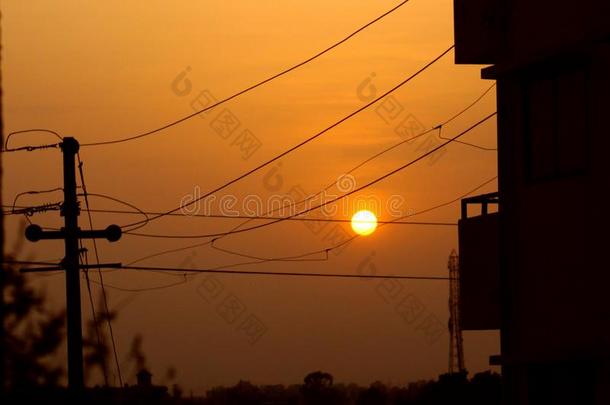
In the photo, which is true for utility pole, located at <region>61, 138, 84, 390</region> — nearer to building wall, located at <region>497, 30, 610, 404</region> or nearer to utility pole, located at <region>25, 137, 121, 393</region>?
utility pole, located at <region>25, 137, 121, 393</region>

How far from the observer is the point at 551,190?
58.0 feet

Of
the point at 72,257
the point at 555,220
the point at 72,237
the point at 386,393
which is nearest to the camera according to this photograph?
the point at 555,220

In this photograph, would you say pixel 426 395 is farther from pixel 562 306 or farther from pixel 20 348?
pixel 20 348

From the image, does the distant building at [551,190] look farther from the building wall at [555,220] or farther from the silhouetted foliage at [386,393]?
the silhouetted foliage at [386,393]

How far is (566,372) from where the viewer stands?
17.6 m

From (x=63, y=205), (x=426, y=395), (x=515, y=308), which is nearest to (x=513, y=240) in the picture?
(x=515, y=308)

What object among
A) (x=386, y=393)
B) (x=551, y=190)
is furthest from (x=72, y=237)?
(x=386, y=393)

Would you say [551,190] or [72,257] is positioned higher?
[551,190]

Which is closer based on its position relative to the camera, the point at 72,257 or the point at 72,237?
the point at 72,257

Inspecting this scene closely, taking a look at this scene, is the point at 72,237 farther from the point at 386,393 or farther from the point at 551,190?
the point at 386,393

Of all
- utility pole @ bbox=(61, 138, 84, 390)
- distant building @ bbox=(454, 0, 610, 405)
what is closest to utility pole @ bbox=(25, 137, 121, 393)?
utility pole @ bbox=(61, 138, 84, 390)

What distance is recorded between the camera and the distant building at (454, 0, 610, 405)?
1689 centimetres

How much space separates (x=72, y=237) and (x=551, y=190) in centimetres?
1072

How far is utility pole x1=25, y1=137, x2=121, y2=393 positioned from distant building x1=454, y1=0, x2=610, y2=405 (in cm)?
903
